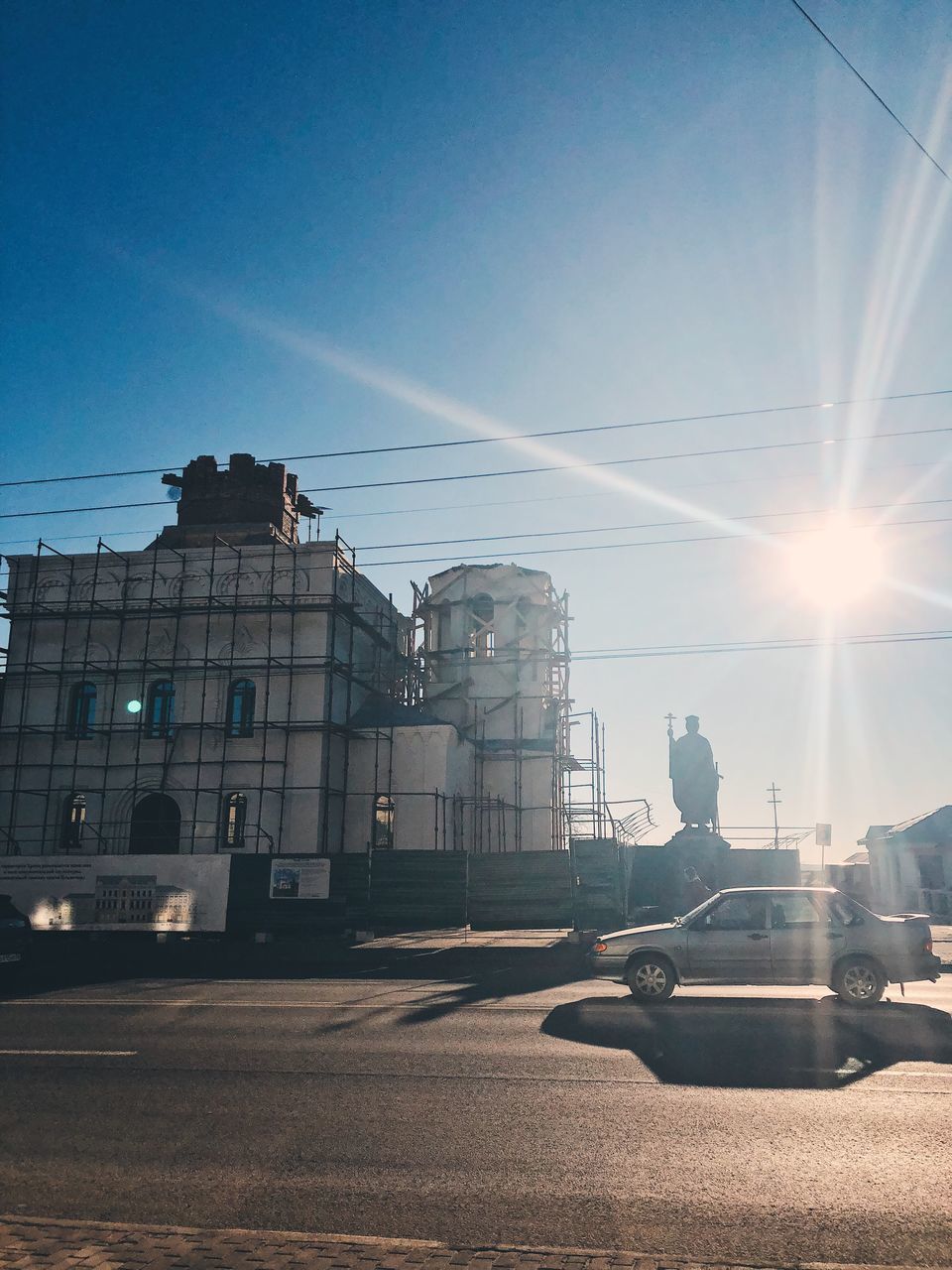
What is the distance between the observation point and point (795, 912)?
1251cm

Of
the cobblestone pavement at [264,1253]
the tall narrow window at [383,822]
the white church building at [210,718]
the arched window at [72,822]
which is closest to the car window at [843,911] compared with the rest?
the cobblestone pavement at [264,1253]

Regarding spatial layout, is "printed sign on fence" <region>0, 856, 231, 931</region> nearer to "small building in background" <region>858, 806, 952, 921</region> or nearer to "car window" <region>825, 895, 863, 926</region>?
"car window" <region>825, 895, 863, 926</region>

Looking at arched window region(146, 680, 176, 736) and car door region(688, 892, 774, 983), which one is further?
arched window region(146, 680, 176, 736)

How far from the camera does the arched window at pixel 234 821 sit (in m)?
31.1

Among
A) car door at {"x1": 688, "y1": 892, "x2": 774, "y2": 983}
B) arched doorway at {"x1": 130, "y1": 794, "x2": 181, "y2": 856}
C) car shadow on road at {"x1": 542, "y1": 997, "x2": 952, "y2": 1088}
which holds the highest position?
arched doorway at {"x1": 130, "y1": 794, "x2": 181, "y2": 856}

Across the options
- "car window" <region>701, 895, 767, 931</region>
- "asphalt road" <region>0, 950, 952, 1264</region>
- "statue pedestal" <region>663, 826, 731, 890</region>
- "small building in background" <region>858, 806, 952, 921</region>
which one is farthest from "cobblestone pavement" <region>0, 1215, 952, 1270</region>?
"small building in background" <region>858, 806, 952, 921</region>

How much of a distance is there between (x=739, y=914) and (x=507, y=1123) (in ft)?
22.5

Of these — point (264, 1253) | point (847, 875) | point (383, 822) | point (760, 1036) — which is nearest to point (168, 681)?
point (383, 822)

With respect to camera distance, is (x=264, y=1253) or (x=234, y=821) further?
(x=234, y=821)

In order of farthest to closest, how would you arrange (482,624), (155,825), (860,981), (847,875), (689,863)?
1. (847,875)
2. (482,624)
3. (155,825)
4. (689,863)
5. (860,981)

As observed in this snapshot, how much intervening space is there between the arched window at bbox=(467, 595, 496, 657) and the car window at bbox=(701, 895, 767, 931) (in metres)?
29.3

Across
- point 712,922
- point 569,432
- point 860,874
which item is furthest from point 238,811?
point 860,874

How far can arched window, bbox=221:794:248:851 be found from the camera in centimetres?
3111

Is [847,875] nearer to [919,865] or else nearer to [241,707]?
[919,865]
